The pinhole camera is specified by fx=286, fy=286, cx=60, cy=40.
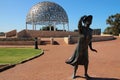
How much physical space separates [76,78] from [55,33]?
43106 millimetres

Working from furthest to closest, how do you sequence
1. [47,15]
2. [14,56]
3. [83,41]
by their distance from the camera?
[47,15], [14,56], [83,41]

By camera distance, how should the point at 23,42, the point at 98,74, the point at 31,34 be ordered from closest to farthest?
the point at 98,74, the point at 23,42, the point at 31,34

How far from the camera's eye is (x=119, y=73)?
34.9ft

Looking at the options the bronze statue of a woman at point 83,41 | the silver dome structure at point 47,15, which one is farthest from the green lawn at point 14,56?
the silver dome structure at point 47,15

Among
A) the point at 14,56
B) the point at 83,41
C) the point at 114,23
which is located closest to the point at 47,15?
the point at 114,23

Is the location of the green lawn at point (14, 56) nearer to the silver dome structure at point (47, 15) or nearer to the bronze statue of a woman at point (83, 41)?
the bronze statue of a woman at point (83, 41)

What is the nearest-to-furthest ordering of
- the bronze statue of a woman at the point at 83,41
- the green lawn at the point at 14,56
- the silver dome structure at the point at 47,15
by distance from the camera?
the bronze statue of a woman at the point at 83,41 → the green lawn at the point at 14,56 → the silver dome structure at the point at 47,15

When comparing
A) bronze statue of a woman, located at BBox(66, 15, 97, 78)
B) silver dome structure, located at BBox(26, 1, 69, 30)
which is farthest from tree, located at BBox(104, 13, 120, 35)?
bronze statue of a woman, located at BBox(66, 15, 97, 78)

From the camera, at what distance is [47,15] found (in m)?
65.6

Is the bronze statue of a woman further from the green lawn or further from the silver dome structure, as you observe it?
the silver dome structure

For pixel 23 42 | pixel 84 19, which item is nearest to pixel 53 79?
pixel 84 19

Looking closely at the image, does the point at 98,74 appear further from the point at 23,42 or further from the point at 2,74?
the point at 23,42

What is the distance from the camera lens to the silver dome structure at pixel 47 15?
6562cm

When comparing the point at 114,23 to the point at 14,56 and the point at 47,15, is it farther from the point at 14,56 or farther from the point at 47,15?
the point at 14,56
